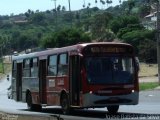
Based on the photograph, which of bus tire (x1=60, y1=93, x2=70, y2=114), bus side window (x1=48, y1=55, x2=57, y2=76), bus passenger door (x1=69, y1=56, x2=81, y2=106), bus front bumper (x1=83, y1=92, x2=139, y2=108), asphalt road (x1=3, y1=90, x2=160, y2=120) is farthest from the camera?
bus side window (x1=48, y1=55, x2=57, y2=76)

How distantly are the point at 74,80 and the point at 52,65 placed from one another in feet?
9.35

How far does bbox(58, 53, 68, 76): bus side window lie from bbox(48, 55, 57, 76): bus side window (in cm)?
55

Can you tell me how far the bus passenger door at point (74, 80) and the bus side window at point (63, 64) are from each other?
60 cm

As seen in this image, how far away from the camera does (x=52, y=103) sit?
82.0 ft

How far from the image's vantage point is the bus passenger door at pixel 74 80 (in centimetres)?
2202

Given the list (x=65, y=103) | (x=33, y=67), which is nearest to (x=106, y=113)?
(x=65, y=103)

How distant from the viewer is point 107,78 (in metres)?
21.6

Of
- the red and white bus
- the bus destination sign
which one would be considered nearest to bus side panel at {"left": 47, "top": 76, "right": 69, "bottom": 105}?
the red and white bus

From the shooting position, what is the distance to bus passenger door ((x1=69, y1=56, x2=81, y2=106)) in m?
22.0

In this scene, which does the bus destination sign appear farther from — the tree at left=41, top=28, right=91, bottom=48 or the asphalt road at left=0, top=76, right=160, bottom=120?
the tree at left=41, top=28, right=91, bottom=48

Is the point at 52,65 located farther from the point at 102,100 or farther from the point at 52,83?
the point at 102,100

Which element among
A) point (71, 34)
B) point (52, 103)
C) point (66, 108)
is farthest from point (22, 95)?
point (71, 34)

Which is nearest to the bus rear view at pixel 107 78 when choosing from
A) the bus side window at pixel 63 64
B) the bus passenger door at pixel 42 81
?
the bus side window at pixel 63 64

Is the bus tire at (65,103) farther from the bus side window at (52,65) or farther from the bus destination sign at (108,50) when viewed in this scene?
the bus destination sign at (108,50)
